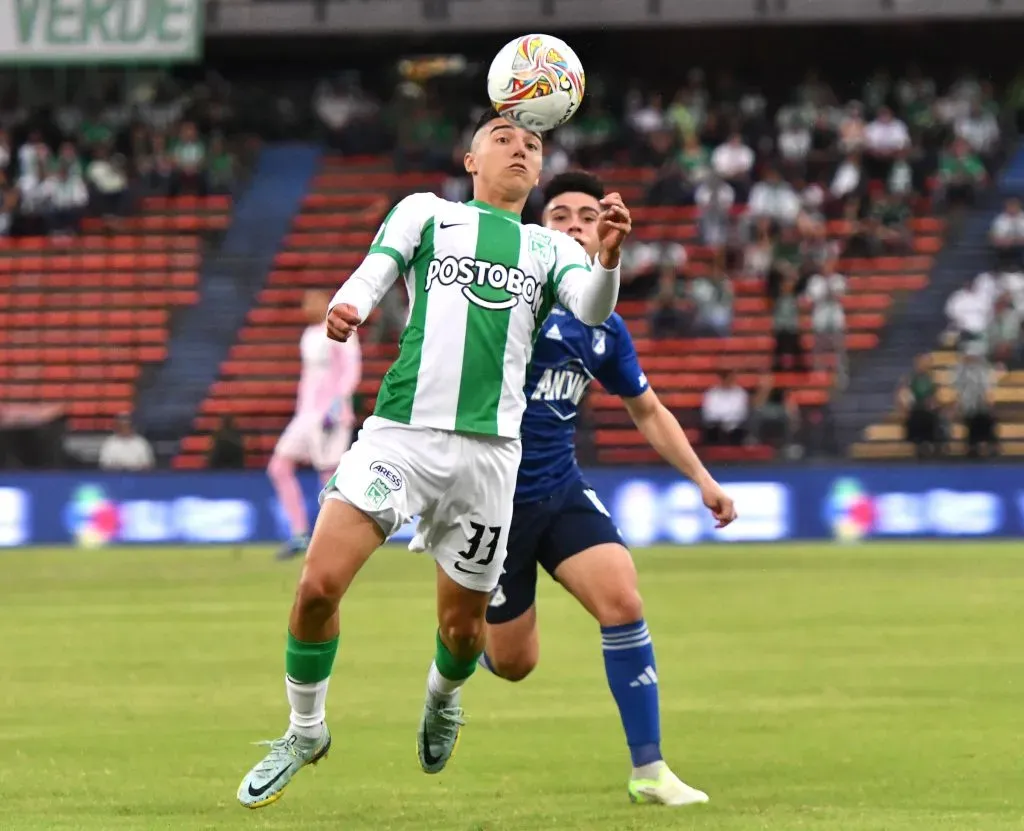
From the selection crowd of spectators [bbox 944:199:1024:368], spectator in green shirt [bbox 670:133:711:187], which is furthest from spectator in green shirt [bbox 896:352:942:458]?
spectator in green shirt [bbox 670:133:711:187]

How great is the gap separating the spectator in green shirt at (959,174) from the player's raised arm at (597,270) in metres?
23.7

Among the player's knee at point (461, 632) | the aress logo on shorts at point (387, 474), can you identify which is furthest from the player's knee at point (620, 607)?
the aress logo on shorts at point (387, 474)

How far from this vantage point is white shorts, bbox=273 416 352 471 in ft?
64.8

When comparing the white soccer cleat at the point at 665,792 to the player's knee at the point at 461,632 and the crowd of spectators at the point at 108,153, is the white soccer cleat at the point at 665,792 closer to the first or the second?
the player's knee at the point at 461,632

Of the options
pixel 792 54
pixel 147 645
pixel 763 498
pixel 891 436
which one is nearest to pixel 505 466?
pixel 147 645

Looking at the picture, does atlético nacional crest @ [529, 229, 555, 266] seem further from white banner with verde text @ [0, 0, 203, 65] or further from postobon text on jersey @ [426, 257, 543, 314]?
white banner with verde text @ [0, 0, 203, 65]

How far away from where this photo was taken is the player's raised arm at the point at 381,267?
251 inches

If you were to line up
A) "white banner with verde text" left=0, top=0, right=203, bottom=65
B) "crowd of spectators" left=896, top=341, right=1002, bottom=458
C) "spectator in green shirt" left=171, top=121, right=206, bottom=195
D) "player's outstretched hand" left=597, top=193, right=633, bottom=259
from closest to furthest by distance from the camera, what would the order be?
"player's outstretched hand" left=597, top=193, right=633, bottom=259 < "crowd of spectators" left=896, top=341, right=1002, bottom=458 < "white banner with verde text" left=0, top=0, right=203, bottom=65 < "spectator in green shirt" left=171, top=121, right=206, bottom=195

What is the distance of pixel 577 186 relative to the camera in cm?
818

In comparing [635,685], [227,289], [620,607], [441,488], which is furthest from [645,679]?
[227,289]

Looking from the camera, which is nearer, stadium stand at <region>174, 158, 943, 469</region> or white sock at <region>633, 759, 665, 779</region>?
white sock at <region>633, 759, 665, 779</region>

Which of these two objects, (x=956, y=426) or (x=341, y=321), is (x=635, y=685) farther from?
(x=956, y=426)

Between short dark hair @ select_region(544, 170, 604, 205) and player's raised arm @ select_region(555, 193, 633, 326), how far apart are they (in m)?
1.04

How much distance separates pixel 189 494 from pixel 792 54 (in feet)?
50.9
